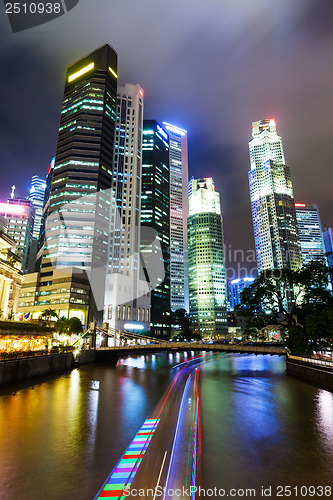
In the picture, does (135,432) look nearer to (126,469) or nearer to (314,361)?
(126,469)

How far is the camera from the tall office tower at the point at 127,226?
133875 mm

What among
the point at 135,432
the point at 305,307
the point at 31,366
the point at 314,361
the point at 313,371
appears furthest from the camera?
the point at 305,307

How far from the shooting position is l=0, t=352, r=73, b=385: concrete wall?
117 ft

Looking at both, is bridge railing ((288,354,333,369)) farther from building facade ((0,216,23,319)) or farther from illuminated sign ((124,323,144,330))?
illuminated sign ((124,323,144,330))

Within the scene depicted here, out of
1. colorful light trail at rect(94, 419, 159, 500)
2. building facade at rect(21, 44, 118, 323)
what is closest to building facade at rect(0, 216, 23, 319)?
building facade at rect(21, 44, 118, 323)

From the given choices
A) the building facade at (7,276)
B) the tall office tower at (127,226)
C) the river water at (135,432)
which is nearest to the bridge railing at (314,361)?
the river water at (135,432)

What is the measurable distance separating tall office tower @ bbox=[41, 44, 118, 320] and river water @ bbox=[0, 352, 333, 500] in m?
97.5

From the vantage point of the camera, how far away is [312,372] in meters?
39.2

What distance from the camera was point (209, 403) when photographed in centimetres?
2867

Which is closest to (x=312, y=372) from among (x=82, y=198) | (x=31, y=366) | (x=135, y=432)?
(x=135, y=432)

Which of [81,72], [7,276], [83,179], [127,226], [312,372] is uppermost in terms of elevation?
[81,72]

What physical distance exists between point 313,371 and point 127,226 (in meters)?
135

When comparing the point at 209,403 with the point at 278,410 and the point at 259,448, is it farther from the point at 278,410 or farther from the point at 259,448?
the point at 259,448

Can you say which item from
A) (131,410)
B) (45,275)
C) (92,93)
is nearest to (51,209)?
(45,275)
